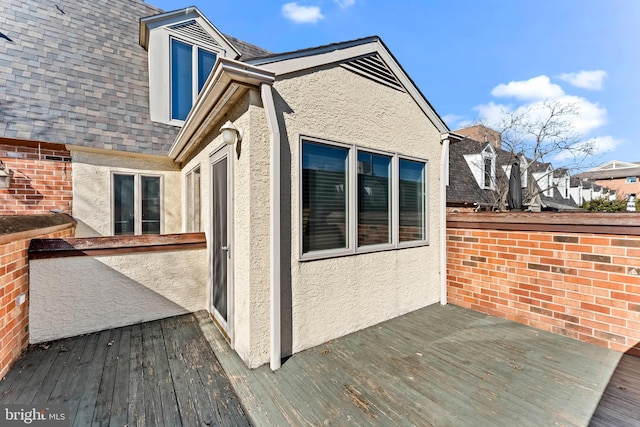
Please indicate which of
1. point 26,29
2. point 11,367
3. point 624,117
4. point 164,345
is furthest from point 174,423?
point 624,117

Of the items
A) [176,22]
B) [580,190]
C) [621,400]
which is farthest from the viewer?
[580,190]

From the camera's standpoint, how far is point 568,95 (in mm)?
13438

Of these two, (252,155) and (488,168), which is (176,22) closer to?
(252,155)

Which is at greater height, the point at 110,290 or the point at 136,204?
the point at 136,204

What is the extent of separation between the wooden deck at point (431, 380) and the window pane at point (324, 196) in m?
1.49

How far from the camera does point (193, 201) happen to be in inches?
228

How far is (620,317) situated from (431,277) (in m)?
2.52

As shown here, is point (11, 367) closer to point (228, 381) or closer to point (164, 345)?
point (164, 345)

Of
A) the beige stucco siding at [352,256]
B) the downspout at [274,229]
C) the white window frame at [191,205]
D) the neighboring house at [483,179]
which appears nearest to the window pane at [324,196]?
the beige stucco siding at [352,256]

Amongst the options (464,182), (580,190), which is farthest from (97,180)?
(580,190)

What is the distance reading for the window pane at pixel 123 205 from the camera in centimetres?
631

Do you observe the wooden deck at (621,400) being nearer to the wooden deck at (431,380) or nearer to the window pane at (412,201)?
the wooden deck at (431,380)

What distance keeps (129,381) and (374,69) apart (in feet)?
17.8

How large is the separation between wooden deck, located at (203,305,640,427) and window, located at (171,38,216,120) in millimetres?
6075
